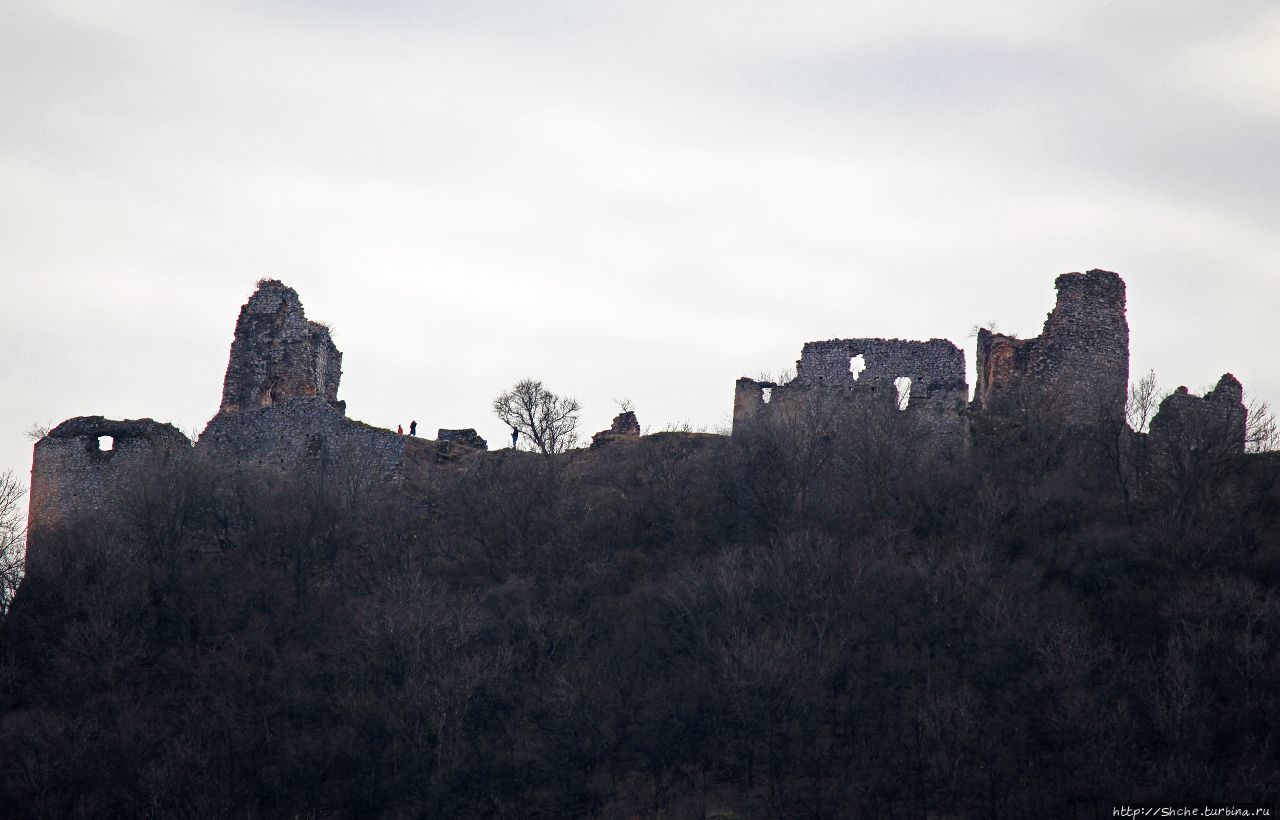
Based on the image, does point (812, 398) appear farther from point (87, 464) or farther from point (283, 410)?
point (87, 464)

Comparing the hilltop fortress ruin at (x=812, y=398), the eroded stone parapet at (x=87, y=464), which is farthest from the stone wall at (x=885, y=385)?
the eroded stone parapet at (x=87, y=464)

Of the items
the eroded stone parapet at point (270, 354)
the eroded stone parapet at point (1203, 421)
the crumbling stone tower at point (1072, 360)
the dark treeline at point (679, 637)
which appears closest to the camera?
the dark treeline at point (679, 637)

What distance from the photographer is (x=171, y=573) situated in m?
42.2

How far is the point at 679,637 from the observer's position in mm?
39625

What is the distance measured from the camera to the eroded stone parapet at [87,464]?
45.0 metres

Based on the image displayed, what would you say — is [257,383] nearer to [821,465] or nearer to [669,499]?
[669,499]

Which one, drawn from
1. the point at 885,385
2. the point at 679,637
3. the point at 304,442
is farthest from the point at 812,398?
the point at 304,442

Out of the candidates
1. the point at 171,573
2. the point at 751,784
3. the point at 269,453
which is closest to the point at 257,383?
the point at 269,453

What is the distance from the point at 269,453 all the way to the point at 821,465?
12.9 m

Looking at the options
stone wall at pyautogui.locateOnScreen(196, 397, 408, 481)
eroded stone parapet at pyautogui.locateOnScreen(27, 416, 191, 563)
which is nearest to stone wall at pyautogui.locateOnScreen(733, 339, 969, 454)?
stone wall at pyautogui.locateOnScreen(196, 397, 408, 481)

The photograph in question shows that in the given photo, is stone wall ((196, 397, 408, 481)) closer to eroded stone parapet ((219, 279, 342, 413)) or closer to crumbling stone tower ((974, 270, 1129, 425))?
eroded stone parapet ((219, 279, 342, 413))

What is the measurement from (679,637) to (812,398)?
27.6 feet

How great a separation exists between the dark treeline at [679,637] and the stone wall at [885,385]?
674 mm

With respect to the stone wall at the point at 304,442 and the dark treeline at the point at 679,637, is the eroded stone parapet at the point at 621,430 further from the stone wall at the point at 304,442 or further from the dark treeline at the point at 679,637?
the stone wall at the point at 304,442
